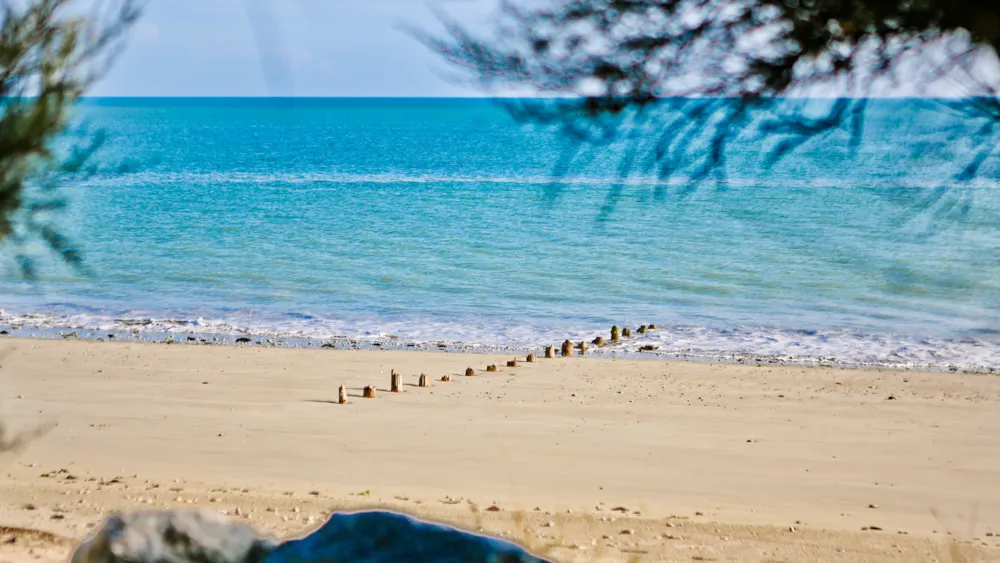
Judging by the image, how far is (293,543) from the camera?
14.6ft

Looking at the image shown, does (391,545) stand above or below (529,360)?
above

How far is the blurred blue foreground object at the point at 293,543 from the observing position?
14.1ft

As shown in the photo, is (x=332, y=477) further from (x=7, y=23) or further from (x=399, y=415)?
(x=7, y=23)

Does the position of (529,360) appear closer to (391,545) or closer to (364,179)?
(391,545)

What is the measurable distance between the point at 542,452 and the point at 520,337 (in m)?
8.47

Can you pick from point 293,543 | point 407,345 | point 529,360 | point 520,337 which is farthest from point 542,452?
point 520,337

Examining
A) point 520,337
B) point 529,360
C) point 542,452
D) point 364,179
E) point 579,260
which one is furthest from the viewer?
point 364,179

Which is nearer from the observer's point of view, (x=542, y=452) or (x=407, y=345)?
(x=542, y=452)

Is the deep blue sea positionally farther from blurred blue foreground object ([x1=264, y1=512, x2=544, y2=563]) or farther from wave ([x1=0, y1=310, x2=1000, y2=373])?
blurred blue foreground object ([x1=264, y1=512, x2=544, y2=563])

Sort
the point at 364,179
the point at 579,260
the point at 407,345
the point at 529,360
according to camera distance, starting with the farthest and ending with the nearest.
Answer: the point at 364,179 < the point at 579,260 < the point at 407,345 < the point at 529,360

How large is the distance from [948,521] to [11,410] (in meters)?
11.1

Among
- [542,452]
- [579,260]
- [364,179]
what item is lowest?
[542,452]

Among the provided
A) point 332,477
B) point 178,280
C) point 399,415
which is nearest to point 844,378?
point 399,415

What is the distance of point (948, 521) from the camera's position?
30.6 ft
